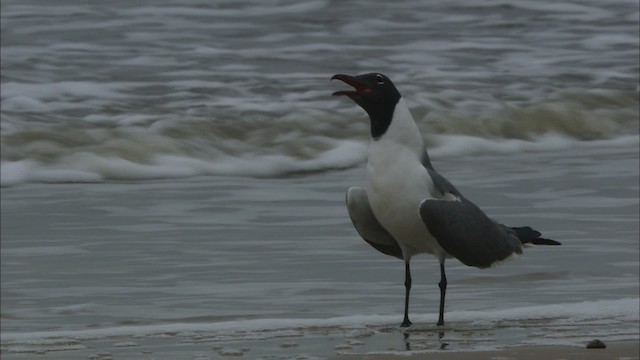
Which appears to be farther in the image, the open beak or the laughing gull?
the open beak

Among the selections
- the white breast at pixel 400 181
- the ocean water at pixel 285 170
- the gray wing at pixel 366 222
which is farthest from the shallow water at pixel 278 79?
the white breast at pixel 400 181

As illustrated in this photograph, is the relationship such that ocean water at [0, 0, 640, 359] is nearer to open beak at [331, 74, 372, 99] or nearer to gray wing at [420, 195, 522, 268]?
gray wing at [420, 195, 522, 268]

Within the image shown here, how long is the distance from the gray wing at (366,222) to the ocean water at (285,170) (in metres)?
0.23

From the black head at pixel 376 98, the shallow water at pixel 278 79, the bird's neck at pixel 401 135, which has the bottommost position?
the bird's neck at pixel 401 135

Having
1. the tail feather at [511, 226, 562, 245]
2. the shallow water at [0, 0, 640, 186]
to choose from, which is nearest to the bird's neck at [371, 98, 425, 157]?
the tail feather at [511, 226, 562, 245]

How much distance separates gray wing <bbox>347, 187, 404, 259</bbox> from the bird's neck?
22 centimetres

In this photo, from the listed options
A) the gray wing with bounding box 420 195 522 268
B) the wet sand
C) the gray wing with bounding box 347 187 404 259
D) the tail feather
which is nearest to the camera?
the wet sand

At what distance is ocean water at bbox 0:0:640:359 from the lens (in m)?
5.48

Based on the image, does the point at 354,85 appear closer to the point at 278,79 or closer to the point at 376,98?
the point at 376,98

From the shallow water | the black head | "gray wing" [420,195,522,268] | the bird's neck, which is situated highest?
the shallow water

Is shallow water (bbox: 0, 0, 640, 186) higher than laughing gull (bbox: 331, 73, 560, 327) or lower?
higher

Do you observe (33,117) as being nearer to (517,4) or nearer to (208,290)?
(208,290)

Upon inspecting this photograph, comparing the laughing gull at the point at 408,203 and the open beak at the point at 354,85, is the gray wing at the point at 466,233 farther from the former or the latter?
the open beak at the point at 354,85

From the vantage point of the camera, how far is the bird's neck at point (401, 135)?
5480mm
